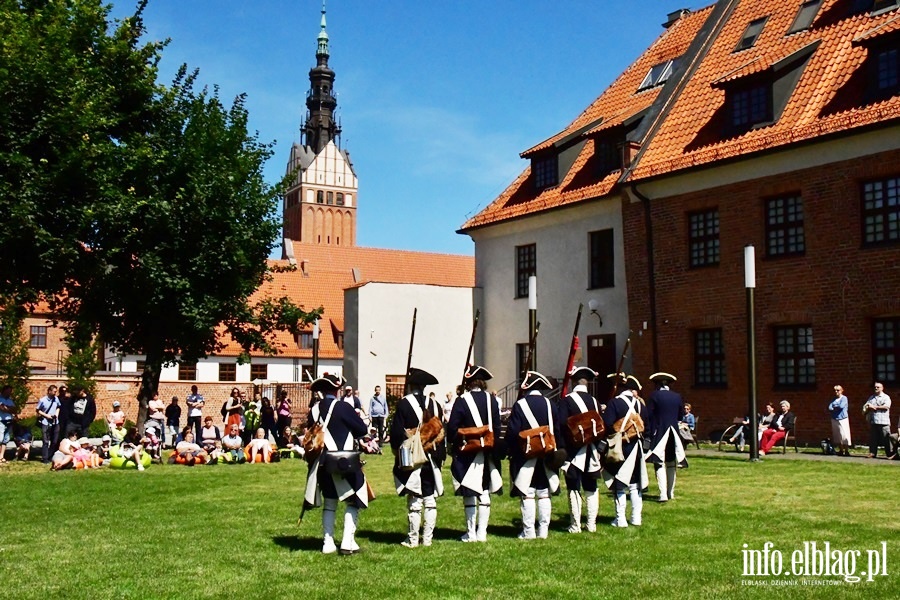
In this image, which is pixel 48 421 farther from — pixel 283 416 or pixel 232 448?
pixel 283 416

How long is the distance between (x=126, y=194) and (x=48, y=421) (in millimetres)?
6195

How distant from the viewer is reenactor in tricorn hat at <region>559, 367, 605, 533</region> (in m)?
11.8

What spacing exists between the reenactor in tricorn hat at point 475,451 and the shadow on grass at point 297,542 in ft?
5.42

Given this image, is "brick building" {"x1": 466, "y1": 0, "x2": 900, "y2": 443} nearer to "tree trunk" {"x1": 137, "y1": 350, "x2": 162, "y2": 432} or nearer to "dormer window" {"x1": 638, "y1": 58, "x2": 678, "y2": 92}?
"dormer window" {"x1": 638, "y1": 58, "x2": 678, "y2": 92}

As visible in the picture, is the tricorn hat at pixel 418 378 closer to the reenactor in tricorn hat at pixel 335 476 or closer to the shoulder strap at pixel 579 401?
the reenactor in tricorn hat at pixel 335 476

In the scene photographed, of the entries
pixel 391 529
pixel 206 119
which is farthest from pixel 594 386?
pixel 391 529

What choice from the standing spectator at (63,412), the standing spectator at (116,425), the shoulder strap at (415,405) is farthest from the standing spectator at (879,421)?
the standing spectator at (63,412)

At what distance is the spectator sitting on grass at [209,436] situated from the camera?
24.0 metres

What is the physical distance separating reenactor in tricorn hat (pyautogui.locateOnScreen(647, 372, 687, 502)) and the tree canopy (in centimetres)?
1565

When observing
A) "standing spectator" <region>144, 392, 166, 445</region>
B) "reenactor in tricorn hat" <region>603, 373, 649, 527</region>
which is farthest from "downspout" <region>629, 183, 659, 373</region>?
"reenactor in tricorn hat" <region>603, 373, 649, 527</region>

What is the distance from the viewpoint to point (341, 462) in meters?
10.6

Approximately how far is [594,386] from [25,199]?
52.9ft

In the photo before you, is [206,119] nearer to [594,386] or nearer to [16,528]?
[594,386]

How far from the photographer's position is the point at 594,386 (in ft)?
96.7
